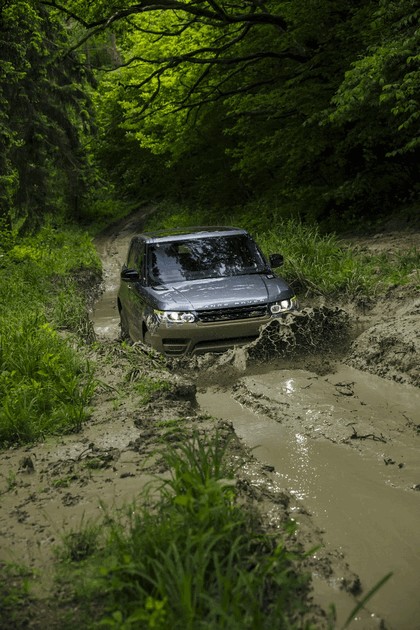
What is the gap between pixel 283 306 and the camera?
26.9 feet

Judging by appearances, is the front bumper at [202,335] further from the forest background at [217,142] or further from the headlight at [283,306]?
the forest background at [217,142]

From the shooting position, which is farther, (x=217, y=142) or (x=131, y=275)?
(x=217, y=142)

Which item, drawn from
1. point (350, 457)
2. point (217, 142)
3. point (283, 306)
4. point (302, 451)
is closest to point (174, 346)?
point (283, 306)

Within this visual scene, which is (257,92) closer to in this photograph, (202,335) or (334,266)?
(334,266)

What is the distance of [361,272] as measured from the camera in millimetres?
11297

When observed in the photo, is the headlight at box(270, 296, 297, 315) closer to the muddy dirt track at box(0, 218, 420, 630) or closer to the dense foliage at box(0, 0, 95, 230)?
the muddy dirt track at box(0, 218, 420, 630)

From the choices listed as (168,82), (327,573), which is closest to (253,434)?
(327,573)

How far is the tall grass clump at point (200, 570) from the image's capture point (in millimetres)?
2699

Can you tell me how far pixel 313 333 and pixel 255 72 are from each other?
13.2 m

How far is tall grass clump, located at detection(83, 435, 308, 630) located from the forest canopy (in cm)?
921

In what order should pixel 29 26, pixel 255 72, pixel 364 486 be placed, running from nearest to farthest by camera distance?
pixel 364 486 → pixel 29 26 → pixel 255 72

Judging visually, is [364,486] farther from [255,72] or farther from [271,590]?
[255,72]

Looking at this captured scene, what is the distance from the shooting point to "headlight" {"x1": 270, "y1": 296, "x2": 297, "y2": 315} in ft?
26.7

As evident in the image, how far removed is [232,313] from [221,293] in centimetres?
→ 32
